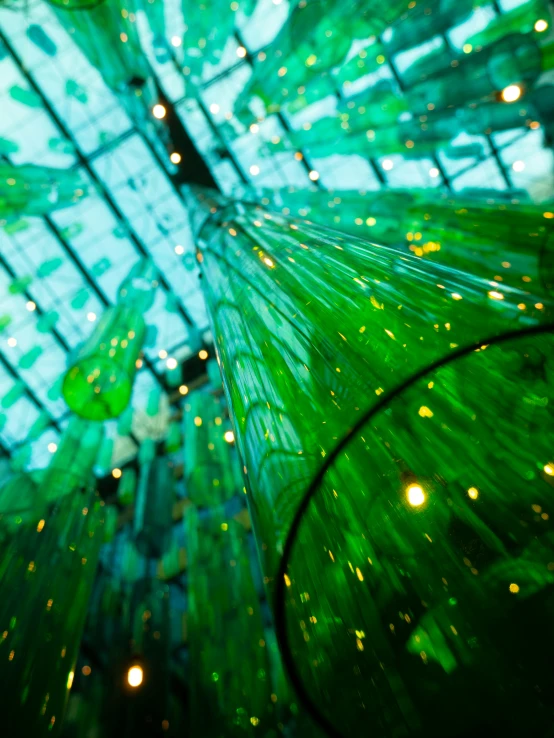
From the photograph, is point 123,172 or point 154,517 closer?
point 154,517

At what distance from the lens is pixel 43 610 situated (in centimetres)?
431

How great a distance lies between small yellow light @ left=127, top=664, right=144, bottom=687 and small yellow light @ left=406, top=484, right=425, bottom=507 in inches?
225

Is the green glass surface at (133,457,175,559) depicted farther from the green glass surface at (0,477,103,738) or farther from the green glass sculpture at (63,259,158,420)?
the green glass surface at (0,477,103,738)

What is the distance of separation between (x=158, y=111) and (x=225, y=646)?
9.87 metres

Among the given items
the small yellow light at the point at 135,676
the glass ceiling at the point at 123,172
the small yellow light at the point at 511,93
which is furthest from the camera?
the glass ceiling at the point at 123,172

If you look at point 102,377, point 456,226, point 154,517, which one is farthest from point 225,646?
point 456,226

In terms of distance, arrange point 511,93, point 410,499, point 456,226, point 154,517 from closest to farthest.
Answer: point 410,499 → point 456,226 → point 511,93 → point 154,517

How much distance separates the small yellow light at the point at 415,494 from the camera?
1.70m

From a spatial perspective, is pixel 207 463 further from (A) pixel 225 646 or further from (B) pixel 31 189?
(B) pixel 31 189

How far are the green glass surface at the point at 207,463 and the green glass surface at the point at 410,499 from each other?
699cm

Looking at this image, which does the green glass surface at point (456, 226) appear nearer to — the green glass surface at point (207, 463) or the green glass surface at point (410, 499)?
the green glass surface at point (410, 499)

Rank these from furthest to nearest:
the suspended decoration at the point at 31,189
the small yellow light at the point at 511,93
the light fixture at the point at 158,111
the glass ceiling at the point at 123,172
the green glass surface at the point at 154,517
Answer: the glass ceiling at the point at 123,172
the light fixture at the point at 158,111
the green glass surface at the point at 154,517
the suspended decoration at the point at 31,189
the small yellow light at the point at 511,93

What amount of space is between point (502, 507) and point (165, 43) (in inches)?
412

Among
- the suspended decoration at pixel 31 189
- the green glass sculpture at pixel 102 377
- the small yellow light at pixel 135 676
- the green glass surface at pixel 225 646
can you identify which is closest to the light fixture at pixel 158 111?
the suspended decoration at pixel 31 189
